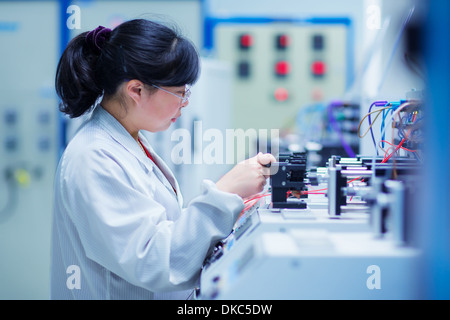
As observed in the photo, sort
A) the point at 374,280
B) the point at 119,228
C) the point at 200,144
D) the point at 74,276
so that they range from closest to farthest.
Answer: the point at 374,280 → the point at 119,228 → the point at 74,276 → the point at 200,144

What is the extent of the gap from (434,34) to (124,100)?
31.2 inches

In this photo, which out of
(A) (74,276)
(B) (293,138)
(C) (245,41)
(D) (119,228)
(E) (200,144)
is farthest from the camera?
(C) (245,41)

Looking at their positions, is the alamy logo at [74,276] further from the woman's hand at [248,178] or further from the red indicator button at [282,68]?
the red indicator button at [282,68]

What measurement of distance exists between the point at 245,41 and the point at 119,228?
12.4 ft

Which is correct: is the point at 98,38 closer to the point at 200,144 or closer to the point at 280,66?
the point at 200,144

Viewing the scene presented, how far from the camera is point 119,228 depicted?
945 mm

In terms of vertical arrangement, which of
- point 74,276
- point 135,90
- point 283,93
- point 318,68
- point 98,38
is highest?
point 318,68

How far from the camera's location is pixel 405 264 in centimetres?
71

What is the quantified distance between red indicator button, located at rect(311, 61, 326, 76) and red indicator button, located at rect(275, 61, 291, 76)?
0.79ft

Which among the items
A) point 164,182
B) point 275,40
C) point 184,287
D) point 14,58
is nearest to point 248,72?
point 275,40

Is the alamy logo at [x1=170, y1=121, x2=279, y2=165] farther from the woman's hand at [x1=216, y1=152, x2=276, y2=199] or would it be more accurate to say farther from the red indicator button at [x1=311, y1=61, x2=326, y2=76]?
the woman's hand at [x1=216, y1=152, x2=276, y2=199]

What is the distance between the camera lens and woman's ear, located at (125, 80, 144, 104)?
112cm

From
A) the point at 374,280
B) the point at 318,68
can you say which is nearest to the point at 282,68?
the point at 318,68

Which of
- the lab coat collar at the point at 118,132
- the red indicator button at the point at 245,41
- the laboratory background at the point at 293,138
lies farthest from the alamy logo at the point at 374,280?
the red indicator button at the point at 245,41
